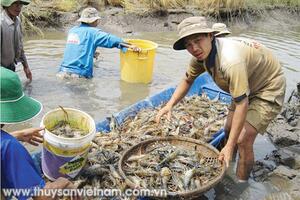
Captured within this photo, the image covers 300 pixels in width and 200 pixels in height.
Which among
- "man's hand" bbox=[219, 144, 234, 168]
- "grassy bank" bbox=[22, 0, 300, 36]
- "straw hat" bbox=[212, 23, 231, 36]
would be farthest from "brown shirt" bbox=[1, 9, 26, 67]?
"grassy bank" bbox=[22, 0, 300, 36]

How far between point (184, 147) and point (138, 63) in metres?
Result: 3.38

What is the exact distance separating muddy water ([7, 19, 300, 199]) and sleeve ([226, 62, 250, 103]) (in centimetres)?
155

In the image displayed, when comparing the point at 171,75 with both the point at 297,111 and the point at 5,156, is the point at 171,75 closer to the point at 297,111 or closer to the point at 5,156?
the point at 297,111

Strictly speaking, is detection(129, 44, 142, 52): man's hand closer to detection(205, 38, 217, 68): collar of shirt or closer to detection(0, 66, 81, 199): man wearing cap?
detection(205, 38, 217, 68): collar of shirt

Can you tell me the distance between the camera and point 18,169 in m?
2.55

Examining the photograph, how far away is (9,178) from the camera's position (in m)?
2.57

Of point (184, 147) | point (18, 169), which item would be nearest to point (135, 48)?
point (184, 147)

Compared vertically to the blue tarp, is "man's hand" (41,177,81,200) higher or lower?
higher

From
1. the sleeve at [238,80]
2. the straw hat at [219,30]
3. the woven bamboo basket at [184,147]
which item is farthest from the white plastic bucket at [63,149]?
the straw hat at [219,30]

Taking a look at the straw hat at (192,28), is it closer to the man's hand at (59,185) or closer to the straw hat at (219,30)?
the straw hat at (219,30)

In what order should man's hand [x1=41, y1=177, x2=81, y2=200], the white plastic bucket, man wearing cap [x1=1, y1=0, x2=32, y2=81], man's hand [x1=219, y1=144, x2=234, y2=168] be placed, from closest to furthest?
1. man's hand [x1=41, y1=177, x2=81, y2=200]
2. the white plastic bucket
3. man's hand [x1=219, y1=144, x2=234, y2=168]
4. man wearing cap [x1=1, y1=0, x2=32, y2=81]

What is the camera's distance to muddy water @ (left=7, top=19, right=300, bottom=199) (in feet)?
17.4

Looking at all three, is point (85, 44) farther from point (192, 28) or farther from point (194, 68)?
point (192, 28)

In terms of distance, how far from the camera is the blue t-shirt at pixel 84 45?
7816mm
